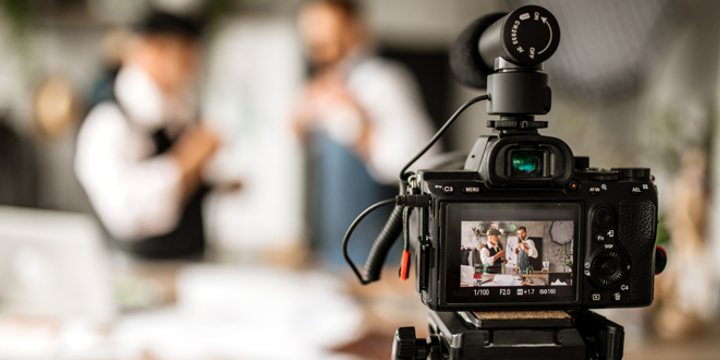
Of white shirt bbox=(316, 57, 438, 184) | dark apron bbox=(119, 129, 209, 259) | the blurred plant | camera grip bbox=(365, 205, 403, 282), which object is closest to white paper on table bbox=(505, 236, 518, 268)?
camera grip bbox=(365, 205, 403, 282)

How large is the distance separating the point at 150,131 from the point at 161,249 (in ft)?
1.71

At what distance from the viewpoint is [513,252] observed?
48 centimetres

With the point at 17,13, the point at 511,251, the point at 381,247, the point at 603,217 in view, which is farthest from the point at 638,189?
the point at 17,13

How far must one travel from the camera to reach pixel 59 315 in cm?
130

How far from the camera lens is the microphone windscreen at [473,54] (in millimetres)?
520

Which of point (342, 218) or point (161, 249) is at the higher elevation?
point (342, 218)

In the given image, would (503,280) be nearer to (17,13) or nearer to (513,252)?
(513,252)

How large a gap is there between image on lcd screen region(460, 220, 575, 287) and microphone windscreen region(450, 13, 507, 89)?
0.17 meters

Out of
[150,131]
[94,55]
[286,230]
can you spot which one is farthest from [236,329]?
[94,55]

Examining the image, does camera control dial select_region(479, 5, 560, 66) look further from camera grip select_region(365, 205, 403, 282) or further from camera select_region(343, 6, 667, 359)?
camera grip select_region(365, 205, 403, 282)

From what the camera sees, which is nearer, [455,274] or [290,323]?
[455,274]

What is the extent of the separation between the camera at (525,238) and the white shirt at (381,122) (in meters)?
1.70

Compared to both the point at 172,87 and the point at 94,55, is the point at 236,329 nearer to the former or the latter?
the point at 172,87

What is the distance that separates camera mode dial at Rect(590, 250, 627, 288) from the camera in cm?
49
